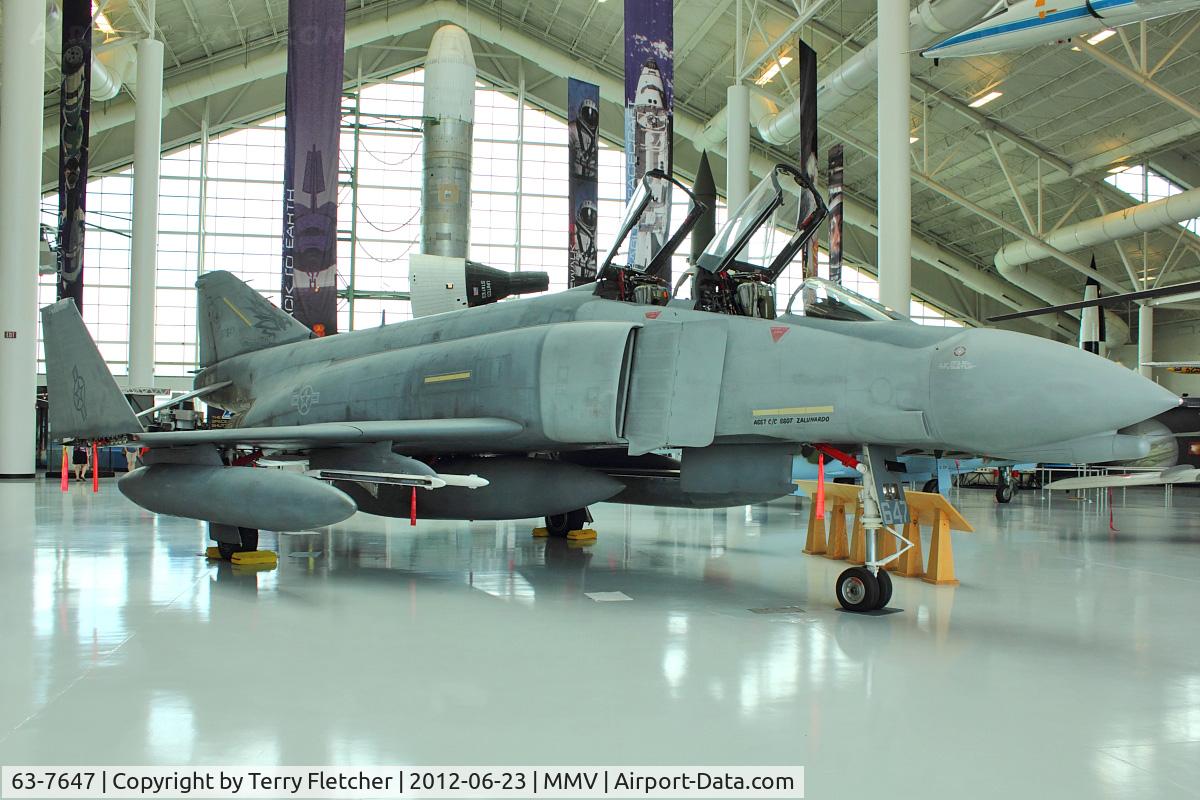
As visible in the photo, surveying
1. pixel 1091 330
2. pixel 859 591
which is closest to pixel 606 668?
pixel 859 591

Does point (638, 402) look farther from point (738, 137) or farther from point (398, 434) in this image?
point (738, 137)

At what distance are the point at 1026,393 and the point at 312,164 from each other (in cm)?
1411

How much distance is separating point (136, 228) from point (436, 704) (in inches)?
883

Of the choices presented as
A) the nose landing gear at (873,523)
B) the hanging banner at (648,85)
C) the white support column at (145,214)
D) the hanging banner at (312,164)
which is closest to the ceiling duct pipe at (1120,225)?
the hanging banner at (648,85)

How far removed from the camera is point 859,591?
5945 mm

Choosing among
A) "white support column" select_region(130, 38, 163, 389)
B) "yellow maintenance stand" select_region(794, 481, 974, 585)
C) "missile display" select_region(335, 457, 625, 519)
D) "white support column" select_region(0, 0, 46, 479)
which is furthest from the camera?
"white support column" select_region(130, 38, 163, 389)

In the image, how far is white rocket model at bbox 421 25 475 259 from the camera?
2050 centimetres

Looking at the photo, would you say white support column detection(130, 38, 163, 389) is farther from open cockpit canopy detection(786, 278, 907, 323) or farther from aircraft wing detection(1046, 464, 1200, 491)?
aircraft wing detection(1046, 464, 1200, 491)

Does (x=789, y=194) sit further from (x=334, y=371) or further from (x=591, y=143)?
(x=591, y=143)

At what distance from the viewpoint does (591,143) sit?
22797 mm

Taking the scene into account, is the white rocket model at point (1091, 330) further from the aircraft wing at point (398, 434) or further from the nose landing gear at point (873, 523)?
the aircraft wing at point (398, 434)

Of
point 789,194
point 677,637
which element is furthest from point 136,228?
point 677,637

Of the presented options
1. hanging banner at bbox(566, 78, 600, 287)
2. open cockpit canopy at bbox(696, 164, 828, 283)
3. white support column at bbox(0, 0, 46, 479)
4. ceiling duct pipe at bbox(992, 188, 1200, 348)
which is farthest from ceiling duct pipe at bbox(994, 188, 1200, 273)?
white support column at bbox(0, 0, 46, 479)

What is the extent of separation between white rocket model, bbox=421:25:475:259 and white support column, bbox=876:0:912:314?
31.4 ft
